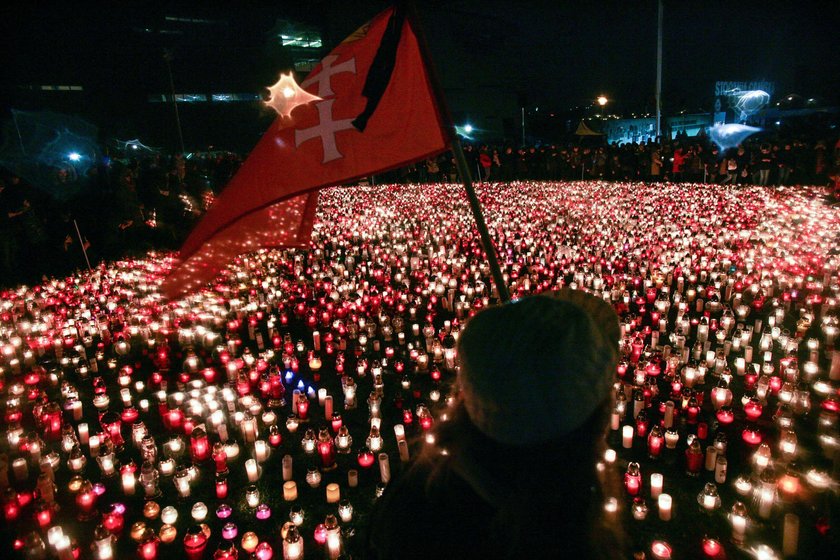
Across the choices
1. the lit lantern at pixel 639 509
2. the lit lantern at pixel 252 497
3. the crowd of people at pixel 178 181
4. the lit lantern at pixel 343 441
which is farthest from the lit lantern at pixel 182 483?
the crowd of people at pixel 178 181

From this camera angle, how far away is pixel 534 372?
3.67 feet

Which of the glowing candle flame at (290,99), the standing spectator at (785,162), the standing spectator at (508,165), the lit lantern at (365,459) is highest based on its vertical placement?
the standing spectator at (508,165)

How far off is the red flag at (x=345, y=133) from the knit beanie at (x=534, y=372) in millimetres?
1856

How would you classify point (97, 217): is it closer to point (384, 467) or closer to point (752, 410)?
point (384, 467)

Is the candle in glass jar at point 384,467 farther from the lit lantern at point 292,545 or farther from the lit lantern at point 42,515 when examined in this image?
the lit lantern at point 42,515

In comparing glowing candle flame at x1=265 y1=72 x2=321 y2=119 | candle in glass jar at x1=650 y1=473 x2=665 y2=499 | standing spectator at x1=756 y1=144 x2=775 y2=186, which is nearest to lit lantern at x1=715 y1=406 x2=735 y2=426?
candle in glass jar at x1=650 y1=473 x2=665 y2=499

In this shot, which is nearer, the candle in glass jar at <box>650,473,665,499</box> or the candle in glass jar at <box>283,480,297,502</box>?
the candle in glass jar at <box>650,473,665,499</box>

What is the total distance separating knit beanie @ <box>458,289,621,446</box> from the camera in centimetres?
112

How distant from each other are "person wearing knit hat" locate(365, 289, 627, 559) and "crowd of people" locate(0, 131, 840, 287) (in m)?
12.4

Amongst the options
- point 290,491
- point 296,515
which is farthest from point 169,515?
point 296,515

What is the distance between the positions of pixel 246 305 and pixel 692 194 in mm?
13422

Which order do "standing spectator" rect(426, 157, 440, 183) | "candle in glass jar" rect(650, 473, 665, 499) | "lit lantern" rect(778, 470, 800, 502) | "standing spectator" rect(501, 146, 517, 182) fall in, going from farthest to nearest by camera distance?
"standing spectator" rect(501, 146, 517, 182), "standing spectator" rect(426, 157, 440, 183), "candle in glass jar" rect(650, 473, 665, 499), "lit lantern" rect(778, 470, 800, 502)

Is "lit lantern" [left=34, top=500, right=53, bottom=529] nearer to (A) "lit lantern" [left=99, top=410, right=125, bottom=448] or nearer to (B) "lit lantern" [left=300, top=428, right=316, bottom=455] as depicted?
(A) "lit lantern" [left=99, top=410, right=125, bottom=448]

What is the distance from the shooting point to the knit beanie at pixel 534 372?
1.12 metres
